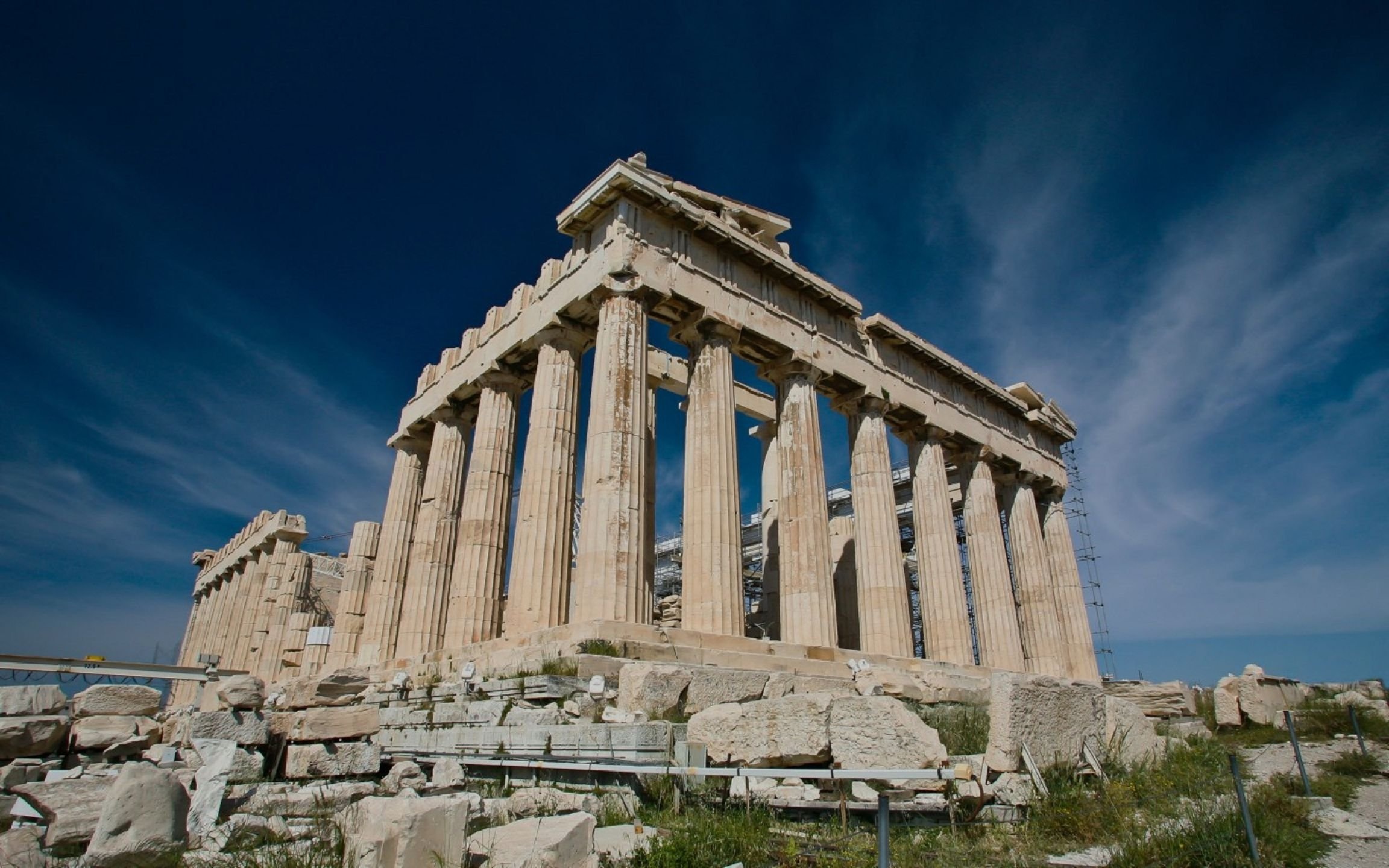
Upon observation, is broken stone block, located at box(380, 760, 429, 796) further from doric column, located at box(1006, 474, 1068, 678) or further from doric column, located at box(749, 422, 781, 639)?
doric column, located at box(1006, 474, 1068, 678)

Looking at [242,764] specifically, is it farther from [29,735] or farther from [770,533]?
[770,533]

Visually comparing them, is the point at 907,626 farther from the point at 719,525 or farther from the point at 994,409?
the point at 994,409

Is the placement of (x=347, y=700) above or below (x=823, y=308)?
below

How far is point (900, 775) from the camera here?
514 cm

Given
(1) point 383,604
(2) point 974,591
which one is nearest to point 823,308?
(2) point 974,591

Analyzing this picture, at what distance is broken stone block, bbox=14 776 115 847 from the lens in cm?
566

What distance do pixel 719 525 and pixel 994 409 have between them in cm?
1551

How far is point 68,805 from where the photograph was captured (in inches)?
240

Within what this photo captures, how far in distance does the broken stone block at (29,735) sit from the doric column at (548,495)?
6.91 metres

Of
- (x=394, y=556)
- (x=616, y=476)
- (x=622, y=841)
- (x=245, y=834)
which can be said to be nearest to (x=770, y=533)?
(x=616, y=476)

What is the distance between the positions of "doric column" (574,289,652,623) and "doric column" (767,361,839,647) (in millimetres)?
3939

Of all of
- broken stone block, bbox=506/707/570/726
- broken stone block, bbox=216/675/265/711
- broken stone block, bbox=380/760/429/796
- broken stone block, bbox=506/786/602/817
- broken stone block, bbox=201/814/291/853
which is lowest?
broken stone block, bbox=201/814/291/853

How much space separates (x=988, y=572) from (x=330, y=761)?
2022cm

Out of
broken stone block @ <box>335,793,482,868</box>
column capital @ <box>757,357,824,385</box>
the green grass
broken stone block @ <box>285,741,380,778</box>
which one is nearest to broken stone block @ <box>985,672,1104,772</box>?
the green grass
